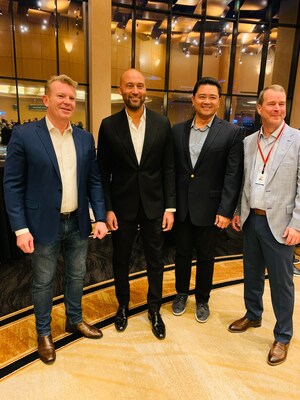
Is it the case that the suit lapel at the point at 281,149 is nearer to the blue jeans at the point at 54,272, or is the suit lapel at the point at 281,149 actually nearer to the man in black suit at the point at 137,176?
the man in black suit at the point at 137,176

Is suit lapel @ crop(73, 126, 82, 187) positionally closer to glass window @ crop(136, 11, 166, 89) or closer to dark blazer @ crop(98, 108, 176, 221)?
dark blazer @ crop(98, 108, 176, 221)

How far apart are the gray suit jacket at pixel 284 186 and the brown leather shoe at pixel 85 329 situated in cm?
144

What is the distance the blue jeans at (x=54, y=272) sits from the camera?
76.2 inches

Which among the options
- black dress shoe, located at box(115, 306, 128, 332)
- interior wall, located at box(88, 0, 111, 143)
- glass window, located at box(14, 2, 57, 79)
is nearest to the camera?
black dress shoe, located at box(115, 306, 128, 332)

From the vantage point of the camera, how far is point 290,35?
9805 mm

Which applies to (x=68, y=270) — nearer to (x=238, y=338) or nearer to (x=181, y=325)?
(x=181, y=325)

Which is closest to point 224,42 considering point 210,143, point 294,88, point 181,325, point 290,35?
point 290,35

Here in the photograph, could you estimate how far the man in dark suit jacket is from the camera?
2170 mm

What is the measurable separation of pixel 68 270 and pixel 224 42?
1007 centimetres

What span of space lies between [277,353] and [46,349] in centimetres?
155

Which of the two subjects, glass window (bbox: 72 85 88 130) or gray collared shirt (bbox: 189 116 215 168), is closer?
gray collared shirt (bbox: 189 116 215 168)

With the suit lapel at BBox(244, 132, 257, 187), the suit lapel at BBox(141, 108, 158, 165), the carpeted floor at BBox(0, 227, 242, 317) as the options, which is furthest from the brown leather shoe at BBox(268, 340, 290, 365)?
the carpeted floor at BBox(0, 227, 242, 317)

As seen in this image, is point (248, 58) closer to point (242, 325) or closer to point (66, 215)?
point (242, 325)

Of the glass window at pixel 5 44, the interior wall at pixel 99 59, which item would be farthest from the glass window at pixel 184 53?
the glass window at pixel 5 44
